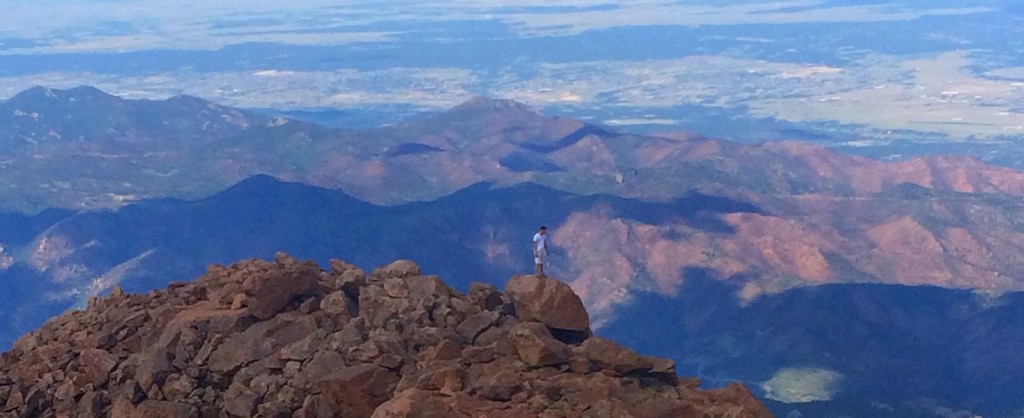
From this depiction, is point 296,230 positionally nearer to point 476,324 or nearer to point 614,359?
point 476,324

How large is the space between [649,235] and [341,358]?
4056 centimetres

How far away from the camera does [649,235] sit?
52.4 meters

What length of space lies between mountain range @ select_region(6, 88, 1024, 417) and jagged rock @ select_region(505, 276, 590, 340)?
2016cm

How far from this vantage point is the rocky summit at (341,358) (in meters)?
11.7

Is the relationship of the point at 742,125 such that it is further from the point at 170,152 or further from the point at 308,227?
the point at 308,227

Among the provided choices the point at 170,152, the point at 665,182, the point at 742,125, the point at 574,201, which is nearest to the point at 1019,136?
the point at 742,125

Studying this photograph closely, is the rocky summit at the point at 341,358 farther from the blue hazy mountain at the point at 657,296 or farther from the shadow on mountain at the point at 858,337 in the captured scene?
the shadow on mountain at the point at 858,337

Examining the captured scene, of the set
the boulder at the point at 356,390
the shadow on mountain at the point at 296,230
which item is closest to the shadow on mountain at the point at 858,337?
the shadow on mountain at the point at 296,230

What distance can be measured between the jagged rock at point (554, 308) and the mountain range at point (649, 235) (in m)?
20.2

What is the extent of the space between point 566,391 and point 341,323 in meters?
3.50

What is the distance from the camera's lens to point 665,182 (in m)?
63.3

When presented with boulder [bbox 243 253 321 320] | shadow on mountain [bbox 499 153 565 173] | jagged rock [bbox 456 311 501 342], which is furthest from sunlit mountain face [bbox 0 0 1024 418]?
jagged rock [bbox 456 311 501 342]

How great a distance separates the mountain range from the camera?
41969 millimetres

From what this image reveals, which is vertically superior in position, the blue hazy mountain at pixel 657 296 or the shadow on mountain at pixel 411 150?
the blue hazy mountain at pixel 657 296
